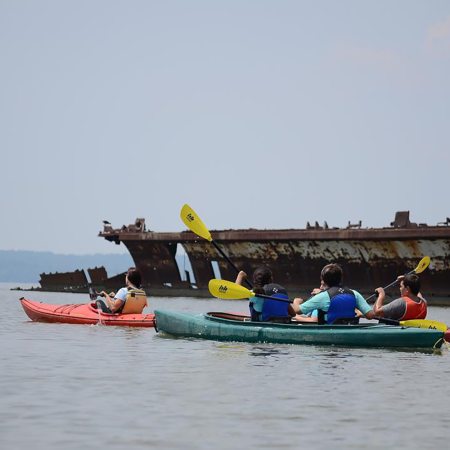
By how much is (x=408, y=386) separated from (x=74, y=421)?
13.8ft

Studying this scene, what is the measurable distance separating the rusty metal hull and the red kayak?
1741 centimetres

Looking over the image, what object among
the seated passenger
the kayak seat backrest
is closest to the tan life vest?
the seated passenger

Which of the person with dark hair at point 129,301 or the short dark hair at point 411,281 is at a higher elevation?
the short dark hair at point 411,281

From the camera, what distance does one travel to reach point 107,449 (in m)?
6.41

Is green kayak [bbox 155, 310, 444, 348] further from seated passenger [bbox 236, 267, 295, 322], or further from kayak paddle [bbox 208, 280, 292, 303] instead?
kayak paddle [bbox 208, 280, 292, 303]

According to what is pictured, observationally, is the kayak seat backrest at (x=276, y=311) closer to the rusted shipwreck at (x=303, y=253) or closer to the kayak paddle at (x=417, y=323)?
the kayak paddle at (x=417, y=323)

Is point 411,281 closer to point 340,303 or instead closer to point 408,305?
point 408,305

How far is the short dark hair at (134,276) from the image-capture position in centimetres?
1691

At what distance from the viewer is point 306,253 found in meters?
36.8

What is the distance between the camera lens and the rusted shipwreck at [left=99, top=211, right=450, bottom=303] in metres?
33.4

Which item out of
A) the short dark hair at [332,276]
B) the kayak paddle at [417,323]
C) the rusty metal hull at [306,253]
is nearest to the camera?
the short dark hair at [332,276]

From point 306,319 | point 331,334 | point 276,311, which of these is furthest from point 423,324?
point 276,311

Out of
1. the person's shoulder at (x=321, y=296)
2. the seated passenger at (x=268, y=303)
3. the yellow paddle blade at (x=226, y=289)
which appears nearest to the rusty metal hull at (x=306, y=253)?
the yellow paddle blade at (x=226, y=289)

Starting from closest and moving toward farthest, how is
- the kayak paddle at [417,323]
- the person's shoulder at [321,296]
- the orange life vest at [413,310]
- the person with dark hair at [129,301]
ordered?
1. the person's shoulder at [321,296]
2. the kayak paddle at [417,323]
3. the orange life vest at [413,310]
4. the person with dark hair at [129,301]
